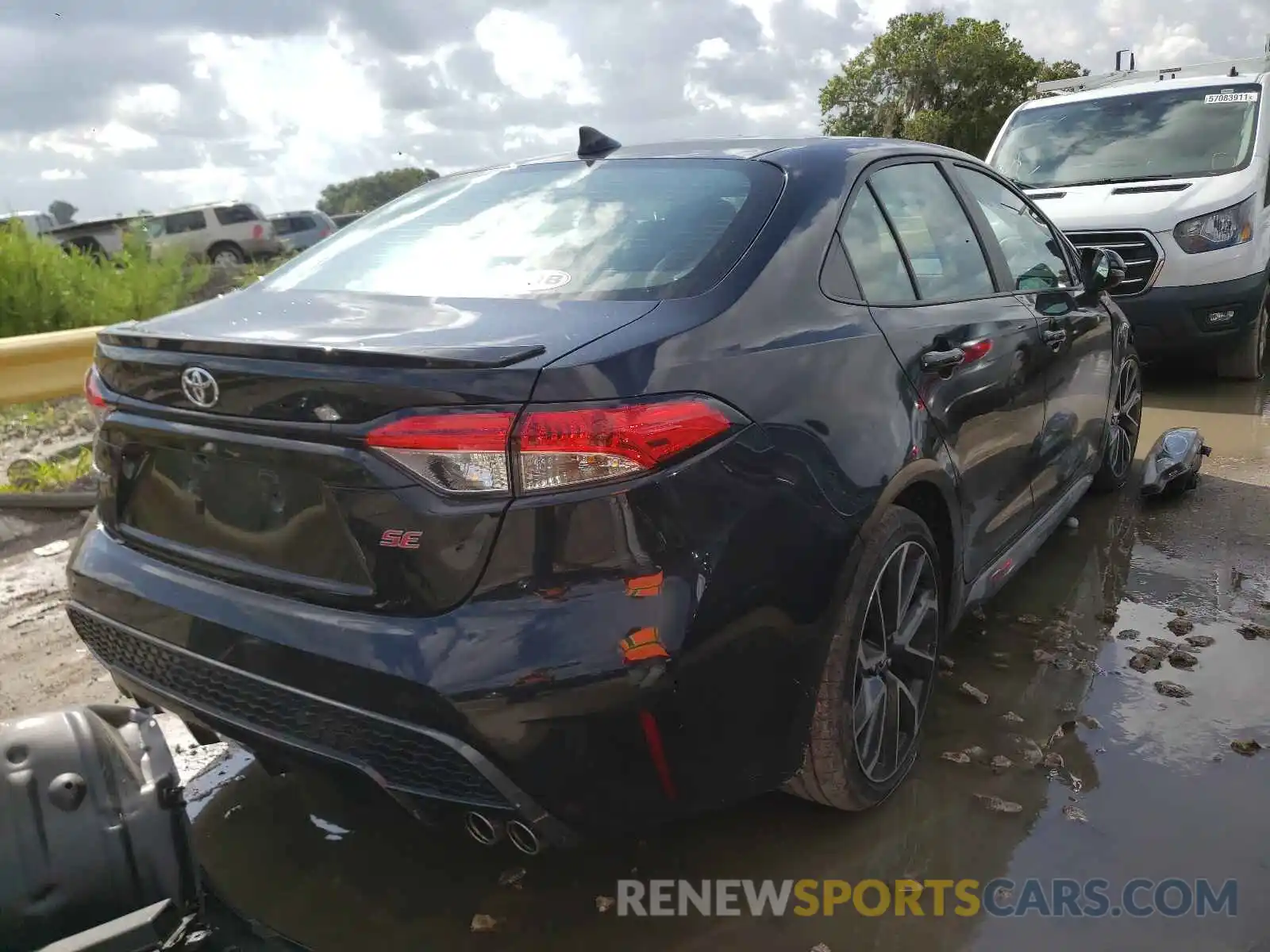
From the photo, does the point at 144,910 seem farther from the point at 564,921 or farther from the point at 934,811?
the point at 934,811

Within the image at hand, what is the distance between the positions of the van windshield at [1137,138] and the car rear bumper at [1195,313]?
35.2 inches

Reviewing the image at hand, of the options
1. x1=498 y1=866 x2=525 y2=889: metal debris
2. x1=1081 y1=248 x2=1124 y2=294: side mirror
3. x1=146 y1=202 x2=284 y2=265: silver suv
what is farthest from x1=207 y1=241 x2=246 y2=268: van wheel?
x1=498 y1=866 x2=525 y2=889: metal debris

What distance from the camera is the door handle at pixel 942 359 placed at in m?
2.63

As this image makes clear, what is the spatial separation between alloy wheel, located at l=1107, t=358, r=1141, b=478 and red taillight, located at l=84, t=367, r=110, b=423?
159 inches

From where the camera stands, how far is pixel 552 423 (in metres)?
1.82

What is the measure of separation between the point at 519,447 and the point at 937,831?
1512mm

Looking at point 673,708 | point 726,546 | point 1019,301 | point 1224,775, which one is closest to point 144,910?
point 673,708

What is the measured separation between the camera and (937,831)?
A: 2.56m

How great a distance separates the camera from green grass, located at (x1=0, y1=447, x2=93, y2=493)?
204 inches

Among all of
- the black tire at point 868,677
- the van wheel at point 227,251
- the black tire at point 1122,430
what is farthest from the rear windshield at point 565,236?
the van wheel at point 227,251

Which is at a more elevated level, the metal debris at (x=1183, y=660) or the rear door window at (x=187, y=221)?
the rear door window at (x=187, y=221)

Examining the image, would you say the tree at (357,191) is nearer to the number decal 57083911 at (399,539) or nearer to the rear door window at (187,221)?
the rear door window at (187,221)

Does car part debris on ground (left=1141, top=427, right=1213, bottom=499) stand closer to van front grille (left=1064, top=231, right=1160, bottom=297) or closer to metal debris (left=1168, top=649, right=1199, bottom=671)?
metal debris (left=1168, top=649, right=1199, bottom=671)

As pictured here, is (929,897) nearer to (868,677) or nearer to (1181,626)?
(868,677)
